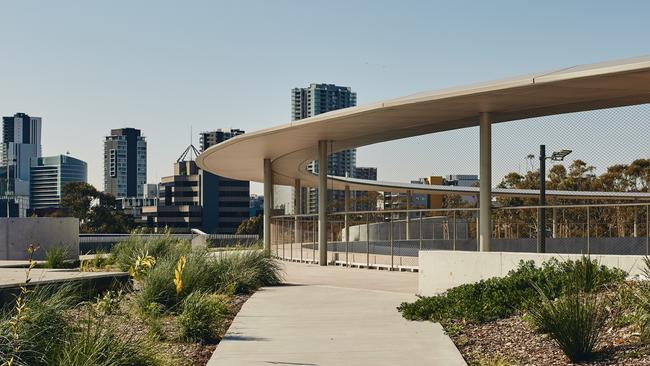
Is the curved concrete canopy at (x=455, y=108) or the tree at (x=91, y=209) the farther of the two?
the tree at (x=91, y=209)

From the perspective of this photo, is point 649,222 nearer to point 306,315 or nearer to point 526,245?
point 526,245

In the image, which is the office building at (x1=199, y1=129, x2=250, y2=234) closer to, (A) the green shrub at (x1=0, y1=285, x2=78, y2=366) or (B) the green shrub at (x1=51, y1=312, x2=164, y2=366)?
(A) the green shrub at (x1=0, y1=285, x2=78, y2=366)

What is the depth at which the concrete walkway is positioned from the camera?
9984 millimetres

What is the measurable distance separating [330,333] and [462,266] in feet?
18.4

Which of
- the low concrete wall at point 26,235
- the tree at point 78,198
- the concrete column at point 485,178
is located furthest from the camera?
the tree at point 78,198

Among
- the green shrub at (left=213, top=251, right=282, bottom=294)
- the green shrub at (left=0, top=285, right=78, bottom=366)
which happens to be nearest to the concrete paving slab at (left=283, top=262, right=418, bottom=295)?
the green shrub at (left=213, top=251, right=282, bottom=294)

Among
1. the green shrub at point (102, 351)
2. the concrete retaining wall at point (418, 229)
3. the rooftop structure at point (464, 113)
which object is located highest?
the rooftop structure at point (464, 113)

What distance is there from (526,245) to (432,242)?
12.9 feet

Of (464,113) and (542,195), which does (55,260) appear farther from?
(542,195)

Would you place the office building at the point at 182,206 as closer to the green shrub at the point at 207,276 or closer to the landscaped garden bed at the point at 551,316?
the green shrub at the point at 207,276

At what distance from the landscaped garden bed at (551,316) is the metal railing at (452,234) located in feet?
33.4

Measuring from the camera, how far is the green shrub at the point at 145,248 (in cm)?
1987

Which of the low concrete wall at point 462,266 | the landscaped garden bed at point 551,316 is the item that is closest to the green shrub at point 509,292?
the landscaped garden bed at point 551,316

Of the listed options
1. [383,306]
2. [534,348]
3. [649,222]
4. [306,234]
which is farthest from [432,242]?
[534,348]
